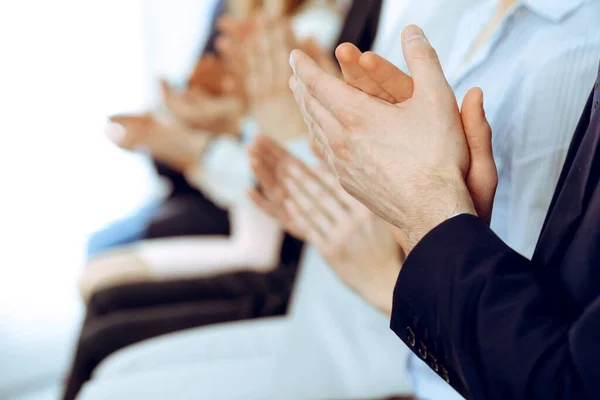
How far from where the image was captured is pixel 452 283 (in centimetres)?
45

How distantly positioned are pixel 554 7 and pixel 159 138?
36.9 inches

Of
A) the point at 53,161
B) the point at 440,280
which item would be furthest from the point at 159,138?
the point at 440,280

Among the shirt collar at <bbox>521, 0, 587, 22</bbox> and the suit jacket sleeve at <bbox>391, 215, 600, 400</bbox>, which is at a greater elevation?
the shirt collar at <bbox>521, 0, 587, 22</bbox>

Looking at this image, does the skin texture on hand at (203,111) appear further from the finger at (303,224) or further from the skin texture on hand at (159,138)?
the finger at (303,224)

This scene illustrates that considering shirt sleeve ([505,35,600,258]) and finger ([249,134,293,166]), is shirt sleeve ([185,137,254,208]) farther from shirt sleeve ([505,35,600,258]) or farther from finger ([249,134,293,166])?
shirt sleeve ([505,35,600,258])

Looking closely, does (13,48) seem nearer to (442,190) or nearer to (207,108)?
(207,108)

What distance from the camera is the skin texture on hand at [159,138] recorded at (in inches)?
50.9

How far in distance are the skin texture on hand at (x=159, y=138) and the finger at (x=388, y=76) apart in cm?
80

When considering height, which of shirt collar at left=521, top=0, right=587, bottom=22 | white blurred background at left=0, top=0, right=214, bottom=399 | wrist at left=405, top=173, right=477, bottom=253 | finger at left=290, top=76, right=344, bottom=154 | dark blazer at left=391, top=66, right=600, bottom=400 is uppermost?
shirt collar at left=521, top=0, right=587, bottom=22

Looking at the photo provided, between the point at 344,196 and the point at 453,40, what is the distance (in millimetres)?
208

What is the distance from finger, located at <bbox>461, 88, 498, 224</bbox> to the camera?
49cm

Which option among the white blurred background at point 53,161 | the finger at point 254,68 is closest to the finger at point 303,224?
the finger at point 254,68

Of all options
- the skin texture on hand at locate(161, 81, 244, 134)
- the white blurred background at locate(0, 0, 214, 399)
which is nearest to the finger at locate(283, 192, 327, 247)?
the skin texture on hand at locate(161, 81, 244, 134)

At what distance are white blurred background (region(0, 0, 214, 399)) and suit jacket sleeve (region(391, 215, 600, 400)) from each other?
156 centimetres
